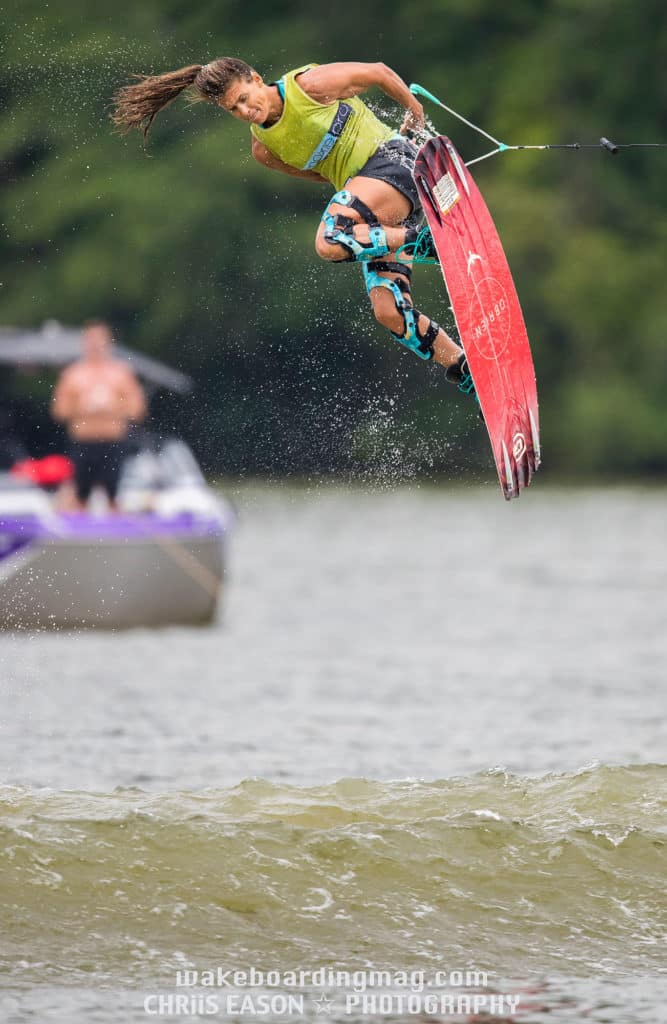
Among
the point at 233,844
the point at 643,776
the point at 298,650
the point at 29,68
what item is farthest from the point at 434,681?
the point at 29,68

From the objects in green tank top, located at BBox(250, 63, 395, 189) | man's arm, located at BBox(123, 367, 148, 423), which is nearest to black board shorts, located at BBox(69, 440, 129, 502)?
man's arm, located at BBox(123, 367, 148, 423)

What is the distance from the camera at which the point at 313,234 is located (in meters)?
40.2

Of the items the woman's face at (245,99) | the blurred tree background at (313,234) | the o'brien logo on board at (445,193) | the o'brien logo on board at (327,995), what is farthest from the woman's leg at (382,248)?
the blurred tree background at (313,234)

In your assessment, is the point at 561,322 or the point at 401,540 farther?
the point at 561,322

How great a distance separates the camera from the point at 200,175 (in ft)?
137

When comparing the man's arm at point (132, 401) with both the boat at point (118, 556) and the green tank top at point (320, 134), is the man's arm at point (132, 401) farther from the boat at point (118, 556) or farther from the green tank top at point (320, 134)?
the green tank top at point (320, 134)

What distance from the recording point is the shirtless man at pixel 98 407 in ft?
59.6

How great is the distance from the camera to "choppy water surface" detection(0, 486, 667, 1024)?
8.13 metres

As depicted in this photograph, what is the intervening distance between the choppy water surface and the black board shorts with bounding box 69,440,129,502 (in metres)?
1.43

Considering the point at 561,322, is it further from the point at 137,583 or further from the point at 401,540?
the point at 137,583

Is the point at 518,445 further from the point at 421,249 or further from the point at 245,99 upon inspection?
→ the point at 245,99

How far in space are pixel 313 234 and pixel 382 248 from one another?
31.4 metres

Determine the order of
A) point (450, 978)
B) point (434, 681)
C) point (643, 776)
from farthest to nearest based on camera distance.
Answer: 1. point (434, 681)
2. point (643, 776)
3. point (450, 978)

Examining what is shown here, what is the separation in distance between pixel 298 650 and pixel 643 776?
7.16 metres
